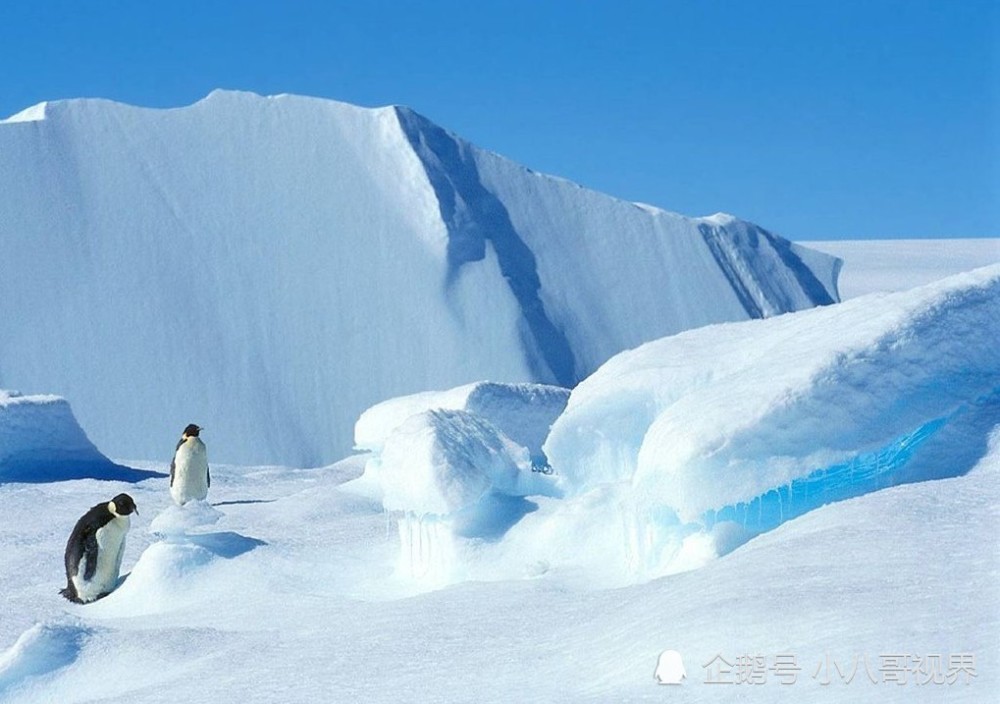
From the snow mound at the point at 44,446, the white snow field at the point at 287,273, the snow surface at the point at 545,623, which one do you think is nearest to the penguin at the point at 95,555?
the snow surface at the point at 545,623

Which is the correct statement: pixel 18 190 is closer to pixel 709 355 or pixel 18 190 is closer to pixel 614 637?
pixel 709 355

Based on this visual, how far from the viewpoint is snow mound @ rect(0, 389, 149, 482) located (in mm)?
10883

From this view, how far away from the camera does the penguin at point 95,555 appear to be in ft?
21.7

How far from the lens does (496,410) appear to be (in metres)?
11.1

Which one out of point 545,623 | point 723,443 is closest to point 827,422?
point 723,443

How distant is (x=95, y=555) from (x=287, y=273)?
33.7 feet

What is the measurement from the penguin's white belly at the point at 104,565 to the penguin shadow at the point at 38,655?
1.65m

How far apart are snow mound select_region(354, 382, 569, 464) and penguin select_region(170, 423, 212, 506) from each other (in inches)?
101

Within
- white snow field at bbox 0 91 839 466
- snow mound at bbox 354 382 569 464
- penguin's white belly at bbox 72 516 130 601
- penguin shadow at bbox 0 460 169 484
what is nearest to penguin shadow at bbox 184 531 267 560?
penguin's white belly at bbox 72 516 130 601

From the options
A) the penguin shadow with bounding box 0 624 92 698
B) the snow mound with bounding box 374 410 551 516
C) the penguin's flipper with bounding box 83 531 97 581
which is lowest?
the penguin shadow with bounding box 0 624 92 698

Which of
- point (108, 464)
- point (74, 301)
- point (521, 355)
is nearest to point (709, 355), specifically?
point (108, 464)

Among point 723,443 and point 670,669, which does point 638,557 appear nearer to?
point 723,443

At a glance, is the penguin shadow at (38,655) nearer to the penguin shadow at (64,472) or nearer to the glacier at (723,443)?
the glacier at (723,443)

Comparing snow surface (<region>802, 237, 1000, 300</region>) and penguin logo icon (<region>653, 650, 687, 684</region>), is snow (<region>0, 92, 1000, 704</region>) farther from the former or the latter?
snow surface (<region>802, 237, 1000, 300</region>)
